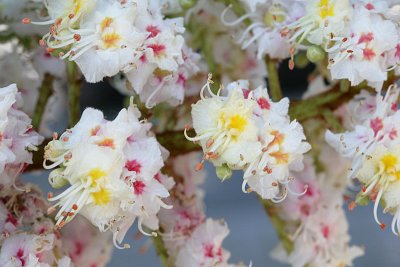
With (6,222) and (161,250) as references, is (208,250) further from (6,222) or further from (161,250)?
(6,222)

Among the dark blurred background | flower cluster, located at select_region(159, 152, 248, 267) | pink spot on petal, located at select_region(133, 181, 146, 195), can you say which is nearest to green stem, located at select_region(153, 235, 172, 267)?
flower cluster, located at select_region(159, 152, 248, 267)

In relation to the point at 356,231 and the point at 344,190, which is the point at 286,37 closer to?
the point at 344,190

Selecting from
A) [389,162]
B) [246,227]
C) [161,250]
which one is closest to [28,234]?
[161,250]

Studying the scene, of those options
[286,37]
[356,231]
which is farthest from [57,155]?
[356,231]

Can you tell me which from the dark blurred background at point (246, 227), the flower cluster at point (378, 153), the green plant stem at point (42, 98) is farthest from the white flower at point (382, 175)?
the dark blurred background at point (246, 227)

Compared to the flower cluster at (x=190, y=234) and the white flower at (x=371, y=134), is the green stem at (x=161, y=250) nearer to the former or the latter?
the flower cluster at (x=190, y=234)

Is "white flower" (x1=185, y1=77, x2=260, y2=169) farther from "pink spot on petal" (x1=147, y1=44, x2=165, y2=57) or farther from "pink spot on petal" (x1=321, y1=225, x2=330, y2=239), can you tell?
"pink spot on petal" (x1=321, y1=225, x2=330, y2=239)
